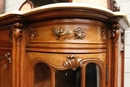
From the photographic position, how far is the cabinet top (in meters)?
0.52

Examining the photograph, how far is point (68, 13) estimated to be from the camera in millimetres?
548

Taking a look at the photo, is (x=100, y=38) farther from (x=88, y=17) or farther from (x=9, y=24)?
(x=9, y=24)

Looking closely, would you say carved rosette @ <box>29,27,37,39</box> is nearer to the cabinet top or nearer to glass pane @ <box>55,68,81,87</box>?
the cabinet top

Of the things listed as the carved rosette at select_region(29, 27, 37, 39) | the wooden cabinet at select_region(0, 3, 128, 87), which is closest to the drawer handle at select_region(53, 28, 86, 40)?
the wooden cabinet at select_region(0, 3, 128, 87)

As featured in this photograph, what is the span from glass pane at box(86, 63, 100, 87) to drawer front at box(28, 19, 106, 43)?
11 cm

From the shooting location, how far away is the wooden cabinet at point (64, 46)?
0.57 m

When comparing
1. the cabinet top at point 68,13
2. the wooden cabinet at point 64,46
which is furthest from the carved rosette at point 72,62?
the cabinet top at point 68,13

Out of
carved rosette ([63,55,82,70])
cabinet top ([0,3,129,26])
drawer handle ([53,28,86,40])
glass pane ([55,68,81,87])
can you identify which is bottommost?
glass pane ([55,68,81,87])

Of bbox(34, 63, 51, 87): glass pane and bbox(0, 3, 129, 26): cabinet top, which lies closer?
bbox(0, 3, 129, 26): cabinet top

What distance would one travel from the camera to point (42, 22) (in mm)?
618

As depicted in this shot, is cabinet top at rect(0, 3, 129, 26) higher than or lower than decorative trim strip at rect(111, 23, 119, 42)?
higher

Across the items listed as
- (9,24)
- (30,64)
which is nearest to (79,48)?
(30,64)

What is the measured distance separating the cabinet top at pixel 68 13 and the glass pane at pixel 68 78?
0.22 meters

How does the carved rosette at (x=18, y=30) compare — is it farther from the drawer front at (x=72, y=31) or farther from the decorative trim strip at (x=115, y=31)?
the decorative trim strip at (x=115, y=31)
